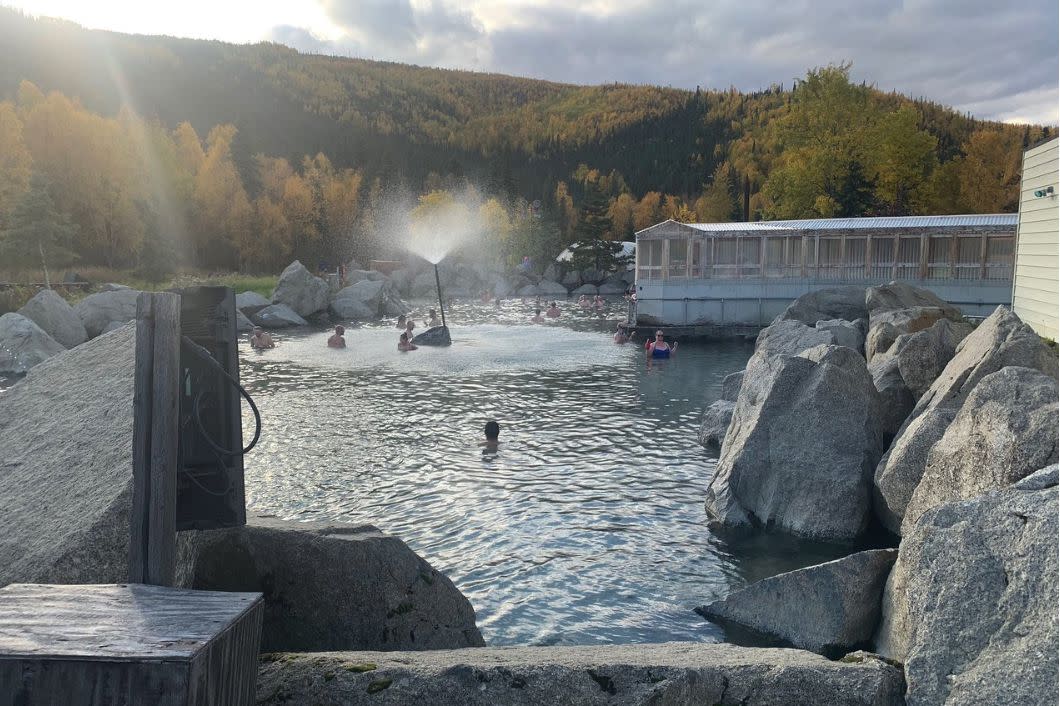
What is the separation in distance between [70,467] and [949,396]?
10059mm

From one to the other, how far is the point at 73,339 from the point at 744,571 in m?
28.9

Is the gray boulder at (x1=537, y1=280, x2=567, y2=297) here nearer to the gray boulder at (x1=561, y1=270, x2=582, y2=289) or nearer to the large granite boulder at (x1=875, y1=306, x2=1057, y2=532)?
the gray boulder at (x1=561, y1=270, x2=582, y2=289)

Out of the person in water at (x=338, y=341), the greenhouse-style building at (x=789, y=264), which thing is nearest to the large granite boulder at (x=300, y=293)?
the person in water at (x=338, y=341)

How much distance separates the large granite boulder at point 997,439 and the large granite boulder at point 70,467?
271 inches

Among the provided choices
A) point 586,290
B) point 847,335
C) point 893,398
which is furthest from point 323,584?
point 586,290

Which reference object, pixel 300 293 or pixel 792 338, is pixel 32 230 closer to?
pixel 300 293

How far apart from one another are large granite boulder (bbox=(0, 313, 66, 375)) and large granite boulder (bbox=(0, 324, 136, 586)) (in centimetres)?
2049

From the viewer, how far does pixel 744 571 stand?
32.9 feet

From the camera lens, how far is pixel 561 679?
169 inches

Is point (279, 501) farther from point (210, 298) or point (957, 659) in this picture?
point (957, 659)

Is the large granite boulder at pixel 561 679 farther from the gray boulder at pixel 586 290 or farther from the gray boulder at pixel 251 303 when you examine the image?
the gray boulder at pixel 586 290

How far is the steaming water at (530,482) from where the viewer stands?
936cm

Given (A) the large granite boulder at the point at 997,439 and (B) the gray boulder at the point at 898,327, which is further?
(B) the gray boulder at the point at 898,327

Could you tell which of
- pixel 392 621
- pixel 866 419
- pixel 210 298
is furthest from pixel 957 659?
pixel 866 419
